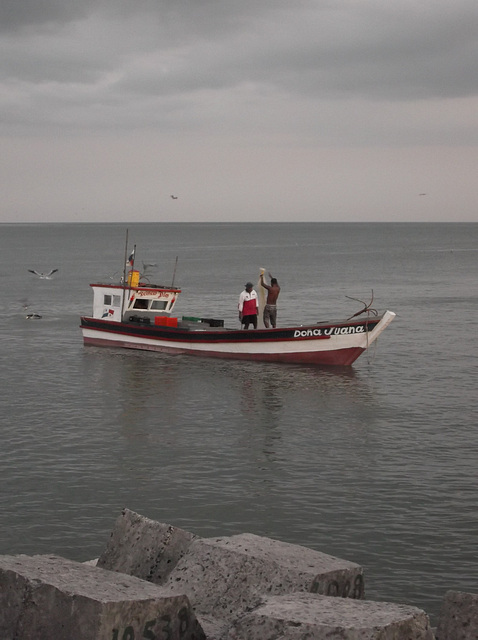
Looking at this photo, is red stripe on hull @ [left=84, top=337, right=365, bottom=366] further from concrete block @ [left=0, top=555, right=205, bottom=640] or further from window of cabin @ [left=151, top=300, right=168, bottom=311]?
concrete block @ [left=0, top=555, right=205, bottom=640]

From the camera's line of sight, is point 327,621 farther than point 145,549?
No

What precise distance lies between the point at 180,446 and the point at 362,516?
628 centimetres

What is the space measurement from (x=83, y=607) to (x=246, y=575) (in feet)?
6.51

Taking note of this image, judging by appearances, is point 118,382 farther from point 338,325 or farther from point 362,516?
point 362,516

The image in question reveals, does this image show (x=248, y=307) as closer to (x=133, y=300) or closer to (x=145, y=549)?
(x=133, y=300)

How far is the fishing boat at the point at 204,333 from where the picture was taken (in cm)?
3145

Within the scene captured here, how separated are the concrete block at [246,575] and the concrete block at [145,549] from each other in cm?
58

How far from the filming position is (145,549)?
390 inches

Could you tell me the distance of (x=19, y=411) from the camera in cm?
2495

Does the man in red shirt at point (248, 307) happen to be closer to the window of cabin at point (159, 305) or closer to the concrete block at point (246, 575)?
the window of cabin at point (159, 305)

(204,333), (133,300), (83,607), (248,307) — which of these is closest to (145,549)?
(83,607)

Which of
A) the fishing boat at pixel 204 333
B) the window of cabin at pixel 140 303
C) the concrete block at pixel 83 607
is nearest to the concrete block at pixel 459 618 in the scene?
the concrete block at pixel 83 607

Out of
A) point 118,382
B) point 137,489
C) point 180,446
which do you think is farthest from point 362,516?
point 118,382

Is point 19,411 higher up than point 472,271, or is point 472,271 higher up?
point 472,271
